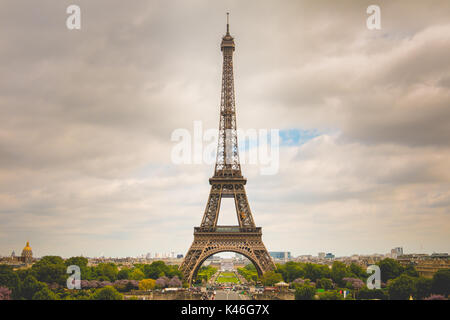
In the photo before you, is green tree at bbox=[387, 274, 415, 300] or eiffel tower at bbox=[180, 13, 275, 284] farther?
eiffel tower at bbox=[180, 13, 275, 284]

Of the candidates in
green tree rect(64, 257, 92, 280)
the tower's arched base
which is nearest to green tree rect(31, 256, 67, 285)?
green tree rect(64, 257, 92, 280)

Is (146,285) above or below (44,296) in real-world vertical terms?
below

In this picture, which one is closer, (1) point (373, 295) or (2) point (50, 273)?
(1) point (373, 295)

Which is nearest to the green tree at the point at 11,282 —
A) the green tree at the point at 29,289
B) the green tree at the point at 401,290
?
the green tree at the point at 29,289

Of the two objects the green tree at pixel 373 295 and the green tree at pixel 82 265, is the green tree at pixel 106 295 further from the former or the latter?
the green tree at pixel 373 295

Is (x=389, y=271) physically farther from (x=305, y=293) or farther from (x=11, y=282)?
(x=11, y=282)

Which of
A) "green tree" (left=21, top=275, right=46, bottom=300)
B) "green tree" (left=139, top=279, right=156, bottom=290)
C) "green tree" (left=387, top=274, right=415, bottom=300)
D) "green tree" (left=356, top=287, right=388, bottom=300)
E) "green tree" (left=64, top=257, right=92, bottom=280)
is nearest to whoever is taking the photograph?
"green tree" (left=387, top=274, right=415, bottom=300)

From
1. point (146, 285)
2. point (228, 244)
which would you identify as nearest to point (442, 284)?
point (228, 244)

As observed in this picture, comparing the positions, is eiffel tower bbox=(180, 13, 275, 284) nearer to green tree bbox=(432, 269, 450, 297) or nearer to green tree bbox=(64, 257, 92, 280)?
green tree bbox=(64, 257, 92, 280)
